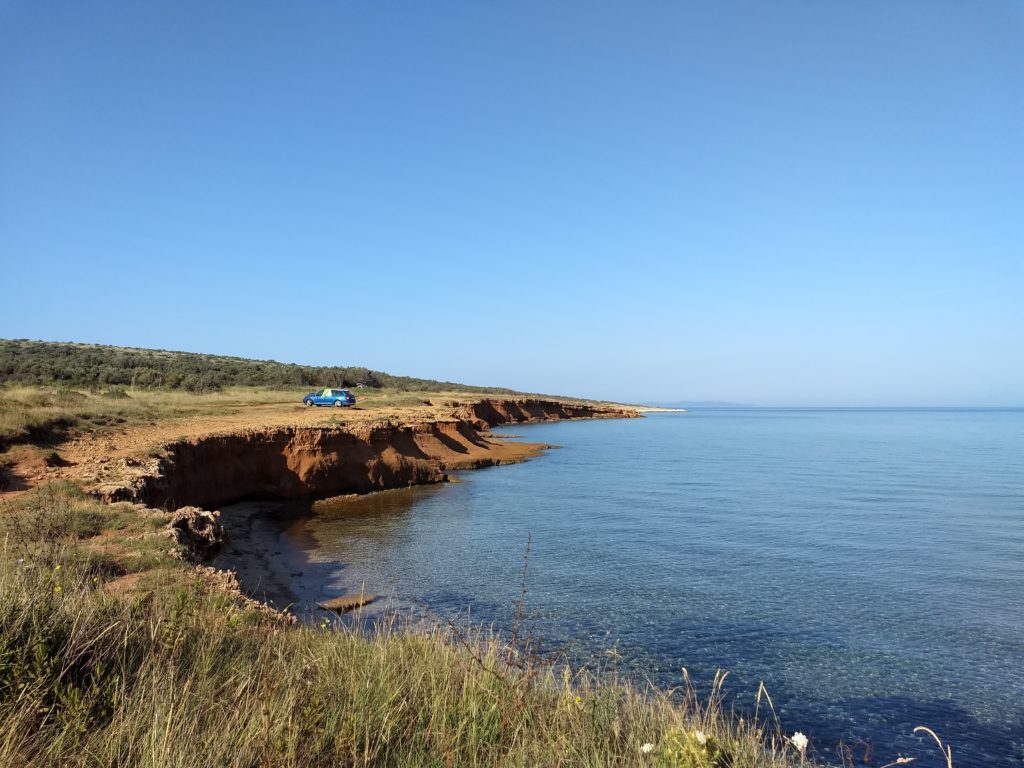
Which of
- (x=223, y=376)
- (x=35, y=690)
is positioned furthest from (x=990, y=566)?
(x=223, y=376)

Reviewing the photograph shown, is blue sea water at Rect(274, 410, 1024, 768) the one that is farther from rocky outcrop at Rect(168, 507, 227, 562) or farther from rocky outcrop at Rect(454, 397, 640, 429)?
rocky outcrop at Rect(454, 397, 640, 429)

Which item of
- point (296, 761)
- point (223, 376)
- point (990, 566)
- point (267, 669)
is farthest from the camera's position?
point (223, 376)

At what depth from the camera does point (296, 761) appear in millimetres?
3283

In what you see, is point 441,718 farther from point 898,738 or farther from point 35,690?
point 898,738

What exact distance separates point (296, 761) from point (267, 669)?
1.48m

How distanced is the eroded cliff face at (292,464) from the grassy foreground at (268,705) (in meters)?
9.27

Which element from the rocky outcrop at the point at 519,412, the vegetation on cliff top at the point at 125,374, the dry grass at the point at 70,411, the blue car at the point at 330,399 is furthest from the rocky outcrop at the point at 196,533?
the rocky outcrop at the point at 519,412

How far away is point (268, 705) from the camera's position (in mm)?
3738

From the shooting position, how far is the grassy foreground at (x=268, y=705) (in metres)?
3.24

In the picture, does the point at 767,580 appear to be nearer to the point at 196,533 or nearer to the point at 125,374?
the point at 196,533

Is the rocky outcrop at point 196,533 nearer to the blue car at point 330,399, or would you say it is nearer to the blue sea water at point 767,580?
the blue sea water at point 767,580

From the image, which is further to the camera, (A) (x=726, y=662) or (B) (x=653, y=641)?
(B) (x=653, y=641)

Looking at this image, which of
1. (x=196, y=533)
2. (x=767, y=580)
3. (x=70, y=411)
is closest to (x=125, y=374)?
(x=70, y=411)

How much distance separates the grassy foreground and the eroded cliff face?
927 cm
